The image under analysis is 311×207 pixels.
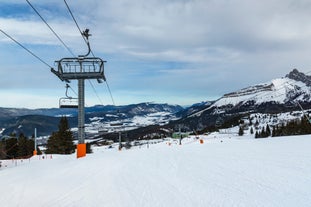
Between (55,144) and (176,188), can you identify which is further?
(55,144)

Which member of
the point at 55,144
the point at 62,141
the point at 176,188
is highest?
the point at 176,188

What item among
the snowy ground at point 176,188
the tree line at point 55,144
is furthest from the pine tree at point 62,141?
the snowy ground at point 176,188

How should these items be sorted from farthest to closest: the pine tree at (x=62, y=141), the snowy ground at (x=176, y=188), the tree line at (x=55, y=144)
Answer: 1. the tree line at (x=55, y=144)
2. the pine tree at (x=62, y=141)
3. the snowy ground at (x=176, y=188)

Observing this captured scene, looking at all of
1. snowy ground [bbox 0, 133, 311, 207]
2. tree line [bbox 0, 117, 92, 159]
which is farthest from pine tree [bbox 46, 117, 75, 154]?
snowy ground [bbox 0, 133, 311, 207]

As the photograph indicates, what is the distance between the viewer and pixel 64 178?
32.4 feet

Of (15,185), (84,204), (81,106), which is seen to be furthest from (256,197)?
(81,106)

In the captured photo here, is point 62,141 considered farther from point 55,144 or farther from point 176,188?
point 176,188

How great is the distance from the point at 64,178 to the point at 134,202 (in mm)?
4436

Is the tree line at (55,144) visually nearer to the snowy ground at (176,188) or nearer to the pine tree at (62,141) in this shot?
the pine tree at (62,141)

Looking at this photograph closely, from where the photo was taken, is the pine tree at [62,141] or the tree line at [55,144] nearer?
the pine tree at [62,141]

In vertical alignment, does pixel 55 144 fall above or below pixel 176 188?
A: below

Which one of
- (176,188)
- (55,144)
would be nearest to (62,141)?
(55,144)

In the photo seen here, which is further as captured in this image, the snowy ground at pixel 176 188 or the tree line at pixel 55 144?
the tree line at pixel 55 144

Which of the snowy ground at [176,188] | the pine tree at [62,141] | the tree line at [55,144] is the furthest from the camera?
the tree line at [55,144]
